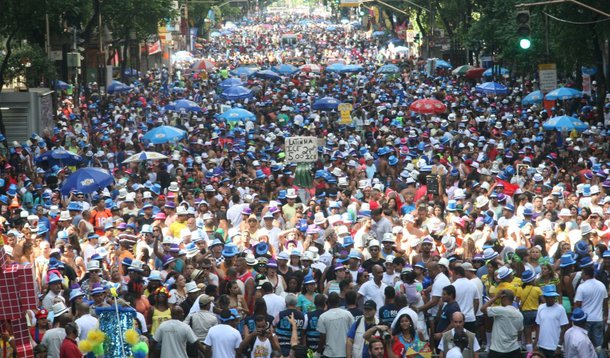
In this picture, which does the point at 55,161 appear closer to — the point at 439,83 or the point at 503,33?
the point at 503,33

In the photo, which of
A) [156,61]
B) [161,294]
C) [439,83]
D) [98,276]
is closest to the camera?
[161,294]

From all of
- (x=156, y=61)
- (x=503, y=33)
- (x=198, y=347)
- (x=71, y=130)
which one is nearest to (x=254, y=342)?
(x=198, y=347)

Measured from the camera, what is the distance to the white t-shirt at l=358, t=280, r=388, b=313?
15.4m

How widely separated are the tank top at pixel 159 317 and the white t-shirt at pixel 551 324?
3.92m

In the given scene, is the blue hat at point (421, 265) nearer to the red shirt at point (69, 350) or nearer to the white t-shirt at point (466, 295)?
the white t-shirt at point (466, 295)

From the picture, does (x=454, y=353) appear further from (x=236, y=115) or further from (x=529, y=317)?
(x=236, y=115)

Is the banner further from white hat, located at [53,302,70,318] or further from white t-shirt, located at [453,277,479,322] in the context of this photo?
white hat, located at [53,302,70,318]

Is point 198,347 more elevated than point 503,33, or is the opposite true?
point 503,33

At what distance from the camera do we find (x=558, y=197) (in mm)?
21719

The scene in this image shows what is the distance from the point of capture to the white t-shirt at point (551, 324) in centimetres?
1471

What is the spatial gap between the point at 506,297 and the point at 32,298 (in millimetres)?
4899

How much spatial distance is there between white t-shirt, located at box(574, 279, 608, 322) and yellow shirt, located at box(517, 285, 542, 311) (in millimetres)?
441

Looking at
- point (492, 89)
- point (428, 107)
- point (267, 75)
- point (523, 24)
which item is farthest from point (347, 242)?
point (267, 75)

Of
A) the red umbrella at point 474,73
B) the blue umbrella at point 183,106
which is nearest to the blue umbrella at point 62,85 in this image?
the blue umbrella at point 183,106
